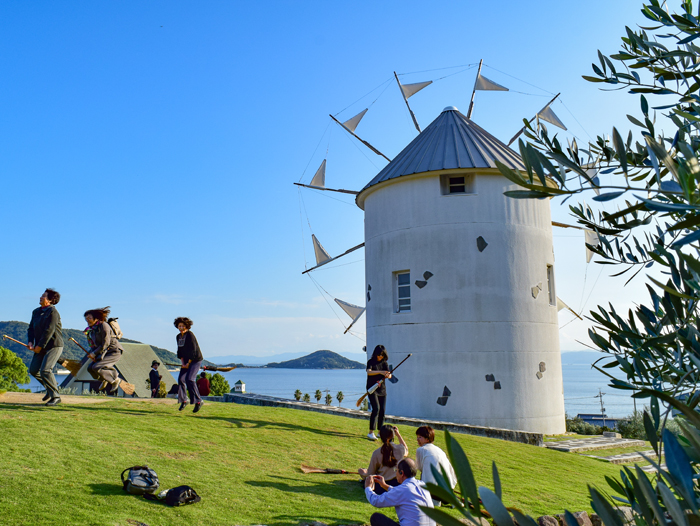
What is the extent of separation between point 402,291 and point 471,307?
2402 millimetres

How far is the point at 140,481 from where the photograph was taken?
7.01 metres

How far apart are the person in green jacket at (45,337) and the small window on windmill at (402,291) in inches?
404

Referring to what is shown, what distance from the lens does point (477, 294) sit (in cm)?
1703

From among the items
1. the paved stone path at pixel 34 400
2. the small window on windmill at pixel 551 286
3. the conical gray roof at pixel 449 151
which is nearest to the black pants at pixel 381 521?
the paved stone path at pixel 34 400

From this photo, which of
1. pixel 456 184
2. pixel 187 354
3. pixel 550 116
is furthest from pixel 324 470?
pixel 550 116

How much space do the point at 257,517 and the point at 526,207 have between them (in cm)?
1418

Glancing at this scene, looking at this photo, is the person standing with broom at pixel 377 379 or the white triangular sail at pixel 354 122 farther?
the white triangular sail at pixel 354 122

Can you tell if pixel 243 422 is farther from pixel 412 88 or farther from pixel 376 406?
pixel 412 88

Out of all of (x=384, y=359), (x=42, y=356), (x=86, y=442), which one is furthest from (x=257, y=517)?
(x=42, y=356)

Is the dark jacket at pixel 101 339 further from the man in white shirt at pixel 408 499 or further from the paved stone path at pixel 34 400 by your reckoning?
the man in white shirt at pixel 408 499

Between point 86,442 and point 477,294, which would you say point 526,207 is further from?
point 86,442

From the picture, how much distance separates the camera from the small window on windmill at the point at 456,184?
17906mm

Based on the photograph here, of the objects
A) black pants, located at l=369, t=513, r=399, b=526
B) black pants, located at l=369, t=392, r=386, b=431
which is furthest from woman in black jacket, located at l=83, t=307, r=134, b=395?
black pants, located at l=369, t=513, r=399, b=526

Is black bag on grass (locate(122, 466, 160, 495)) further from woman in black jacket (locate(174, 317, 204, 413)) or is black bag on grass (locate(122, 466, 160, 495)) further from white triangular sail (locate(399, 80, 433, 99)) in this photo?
white triangular sail (locate(399, 80, 433, 99))
